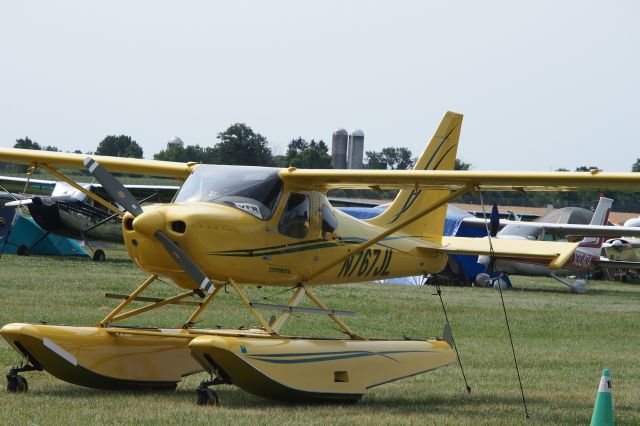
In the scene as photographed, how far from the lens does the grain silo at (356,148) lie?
73.2 m

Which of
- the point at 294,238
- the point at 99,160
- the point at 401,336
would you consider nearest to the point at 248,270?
the point at 294,238

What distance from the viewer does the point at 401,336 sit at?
16562mm

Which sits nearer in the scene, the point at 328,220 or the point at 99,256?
the point at 328,220

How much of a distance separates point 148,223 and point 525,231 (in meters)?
26.2

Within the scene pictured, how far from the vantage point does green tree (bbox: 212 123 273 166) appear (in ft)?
154

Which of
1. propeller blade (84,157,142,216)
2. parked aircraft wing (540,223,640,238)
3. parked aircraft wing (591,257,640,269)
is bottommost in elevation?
parked aircraft wing (591,257,640,269)

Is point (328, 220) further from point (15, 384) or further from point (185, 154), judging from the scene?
point (185, 154)

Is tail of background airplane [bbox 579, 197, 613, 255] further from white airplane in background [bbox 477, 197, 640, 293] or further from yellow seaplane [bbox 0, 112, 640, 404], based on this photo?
yellow seaplane [bbox 0, 112, 640, 404]

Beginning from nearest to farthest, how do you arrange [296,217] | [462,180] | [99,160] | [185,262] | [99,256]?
[185,262], [462,180], [296,217], [99,160], [99,256]

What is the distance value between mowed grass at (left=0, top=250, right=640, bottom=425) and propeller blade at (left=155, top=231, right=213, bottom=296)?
1158 millimetres

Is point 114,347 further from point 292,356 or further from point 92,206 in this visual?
point 92,206

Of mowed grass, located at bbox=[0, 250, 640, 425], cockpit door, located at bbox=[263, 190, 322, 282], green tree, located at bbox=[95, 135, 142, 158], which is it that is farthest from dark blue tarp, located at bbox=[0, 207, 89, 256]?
green tree, located at bbox=[95, 135, 142, 158]

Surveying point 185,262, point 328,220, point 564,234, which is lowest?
point 564,234

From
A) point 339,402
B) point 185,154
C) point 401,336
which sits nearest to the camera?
point 339,402
